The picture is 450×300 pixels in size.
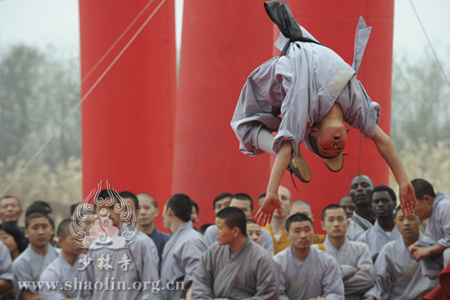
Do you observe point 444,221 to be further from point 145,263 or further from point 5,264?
point 5,264

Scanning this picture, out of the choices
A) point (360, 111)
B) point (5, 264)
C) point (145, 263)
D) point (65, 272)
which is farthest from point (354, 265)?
point (5, 264)

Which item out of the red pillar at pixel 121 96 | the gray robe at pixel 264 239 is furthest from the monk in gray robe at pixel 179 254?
the red pillar at pixel 121 96

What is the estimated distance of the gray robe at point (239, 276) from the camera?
494cm

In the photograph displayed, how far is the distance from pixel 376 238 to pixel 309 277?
1.08 meters

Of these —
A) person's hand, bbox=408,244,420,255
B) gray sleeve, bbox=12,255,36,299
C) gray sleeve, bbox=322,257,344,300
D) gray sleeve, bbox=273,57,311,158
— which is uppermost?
gray sleeve, bbox=273,57,311,158

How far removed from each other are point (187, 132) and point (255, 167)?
3.24 feet

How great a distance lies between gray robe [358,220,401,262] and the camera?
5.97 m

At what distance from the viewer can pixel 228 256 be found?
5117mm

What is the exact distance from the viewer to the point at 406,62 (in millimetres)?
19062

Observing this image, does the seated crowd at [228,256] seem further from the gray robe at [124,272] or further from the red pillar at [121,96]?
the red pillar at [121,96]

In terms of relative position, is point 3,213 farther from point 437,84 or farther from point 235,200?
point 437,84

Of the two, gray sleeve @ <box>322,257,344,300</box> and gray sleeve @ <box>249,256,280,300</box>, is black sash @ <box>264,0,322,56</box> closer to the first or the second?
gray sleeve @ <box>249,256,280,300</box>

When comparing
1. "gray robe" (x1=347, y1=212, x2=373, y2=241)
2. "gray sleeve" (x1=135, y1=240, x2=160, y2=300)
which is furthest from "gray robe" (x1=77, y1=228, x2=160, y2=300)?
"gray robe" (x1=347, y1=212, x2=373, y2=241)

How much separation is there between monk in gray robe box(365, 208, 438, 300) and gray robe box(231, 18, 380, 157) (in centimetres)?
223
